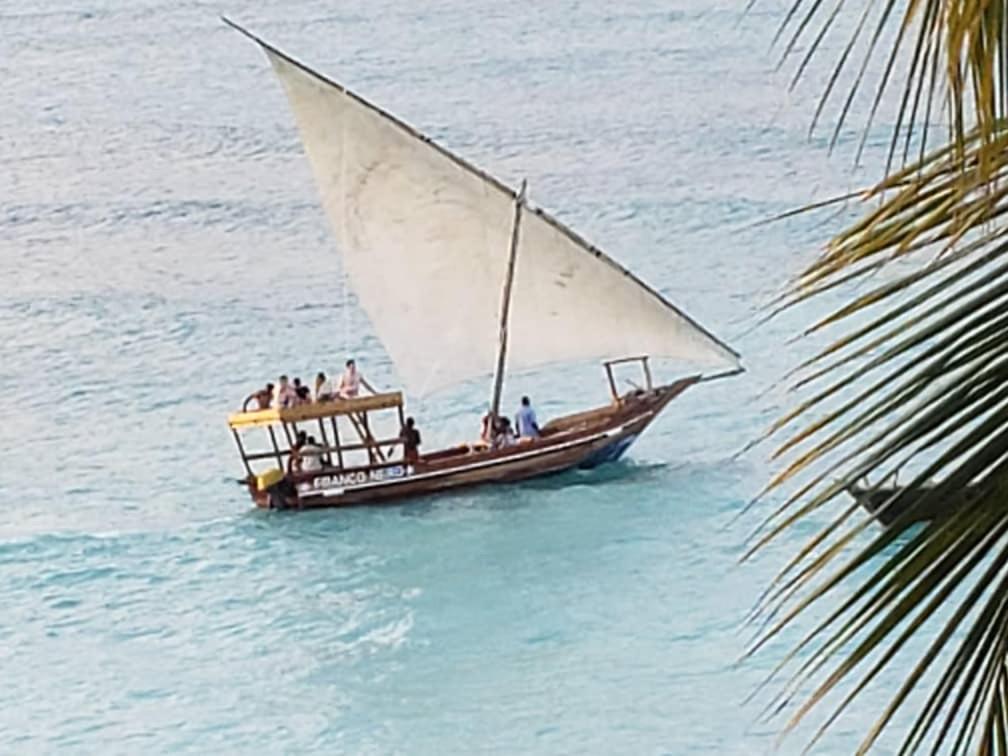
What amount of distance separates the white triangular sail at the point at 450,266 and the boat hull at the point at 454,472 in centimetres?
118

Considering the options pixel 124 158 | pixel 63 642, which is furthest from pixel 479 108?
pixel 63 642

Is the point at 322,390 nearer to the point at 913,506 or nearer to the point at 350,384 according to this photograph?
the point at 350,384

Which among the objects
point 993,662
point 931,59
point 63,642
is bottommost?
point 63,642

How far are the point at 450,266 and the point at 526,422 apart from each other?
6.94ft

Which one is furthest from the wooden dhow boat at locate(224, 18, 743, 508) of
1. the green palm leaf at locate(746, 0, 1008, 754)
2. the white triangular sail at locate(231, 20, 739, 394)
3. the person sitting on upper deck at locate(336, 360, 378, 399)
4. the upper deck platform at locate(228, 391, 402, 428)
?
the green palm leaf at locate(746, 0, 1008, 754)

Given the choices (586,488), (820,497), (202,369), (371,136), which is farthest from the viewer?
(202,369)

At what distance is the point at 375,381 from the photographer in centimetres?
1658

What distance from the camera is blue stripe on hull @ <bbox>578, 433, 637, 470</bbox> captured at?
1414 centimetres

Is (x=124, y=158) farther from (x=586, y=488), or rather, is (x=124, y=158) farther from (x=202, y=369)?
(x=586, y=488)

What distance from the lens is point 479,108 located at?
22547mm

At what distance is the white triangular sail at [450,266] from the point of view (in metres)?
15.1

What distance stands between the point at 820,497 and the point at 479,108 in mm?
21760

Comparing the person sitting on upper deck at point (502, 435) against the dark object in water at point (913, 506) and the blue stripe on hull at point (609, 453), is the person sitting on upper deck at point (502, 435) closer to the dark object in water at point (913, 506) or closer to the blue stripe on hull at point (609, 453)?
the blue stripe on hull at point (609, 453)

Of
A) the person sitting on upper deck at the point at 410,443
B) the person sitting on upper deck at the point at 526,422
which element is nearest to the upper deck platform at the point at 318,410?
the person sitting on upper deck at the point at 410,443
